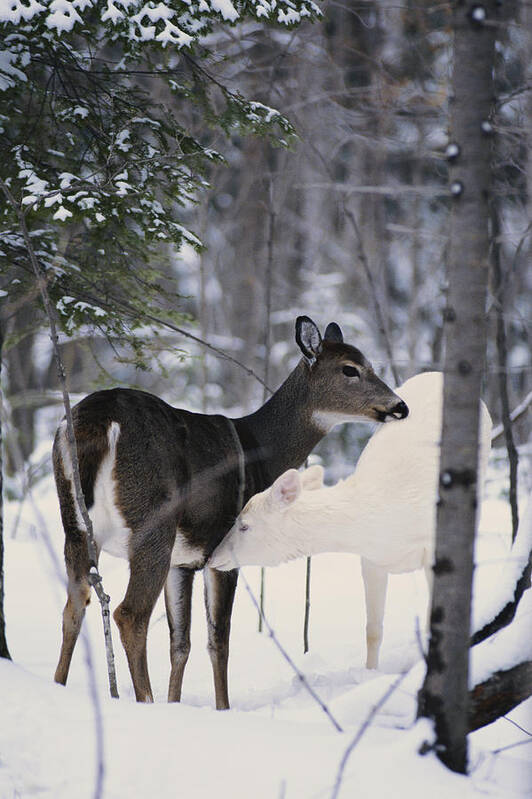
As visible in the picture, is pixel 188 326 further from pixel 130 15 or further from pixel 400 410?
pixel 130 15

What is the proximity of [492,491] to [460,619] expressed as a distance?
9.76 metres

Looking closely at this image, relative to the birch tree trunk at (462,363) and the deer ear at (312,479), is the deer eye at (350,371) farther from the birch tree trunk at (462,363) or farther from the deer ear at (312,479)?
the birch tree trunk at (462,363)

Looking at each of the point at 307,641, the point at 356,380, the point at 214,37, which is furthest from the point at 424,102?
the point at 307,641

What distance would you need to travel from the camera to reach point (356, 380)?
5312mm

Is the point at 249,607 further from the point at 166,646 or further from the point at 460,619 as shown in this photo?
the point at 460,619

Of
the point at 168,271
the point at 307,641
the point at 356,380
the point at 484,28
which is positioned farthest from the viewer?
the point at 168,271

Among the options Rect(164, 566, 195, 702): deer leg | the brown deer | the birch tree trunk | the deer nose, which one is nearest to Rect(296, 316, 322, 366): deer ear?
the brown deer

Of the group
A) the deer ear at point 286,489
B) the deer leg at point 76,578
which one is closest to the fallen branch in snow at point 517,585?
the deer ear at point 286,489

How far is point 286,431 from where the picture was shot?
5.56m

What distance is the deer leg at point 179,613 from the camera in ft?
17.3

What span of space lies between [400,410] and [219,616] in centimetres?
164

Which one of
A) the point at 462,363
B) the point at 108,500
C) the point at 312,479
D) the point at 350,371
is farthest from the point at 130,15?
the point at 462,363

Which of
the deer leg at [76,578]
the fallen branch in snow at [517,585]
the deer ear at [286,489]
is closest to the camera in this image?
the fallen branch in snow at [517,585]

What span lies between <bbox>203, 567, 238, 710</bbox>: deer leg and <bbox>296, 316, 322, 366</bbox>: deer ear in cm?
140
